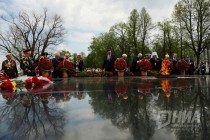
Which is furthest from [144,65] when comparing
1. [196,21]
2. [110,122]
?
[196,21]

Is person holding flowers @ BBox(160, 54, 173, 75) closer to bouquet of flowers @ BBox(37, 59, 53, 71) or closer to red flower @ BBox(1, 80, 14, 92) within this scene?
bouquet of flowers @ BBox(37, 59, 53, 71)

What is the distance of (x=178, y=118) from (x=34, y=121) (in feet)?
4.85

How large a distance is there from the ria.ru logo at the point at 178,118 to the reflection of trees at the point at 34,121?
0.97 meters

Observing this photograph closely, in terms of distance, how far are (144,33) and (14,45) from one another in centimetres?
2340

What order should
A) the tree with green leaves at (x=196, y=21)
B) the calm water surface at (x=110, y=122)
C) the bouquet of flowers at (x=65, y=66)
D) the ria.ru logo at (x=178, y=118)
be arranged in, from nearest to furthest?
the calm water surface at (x=110, y=122), the ria.ru logo at (x=178, y=118), the bouquet of flowers at (x=65, y=66), the tree with green leaves at (x=196, y=21)

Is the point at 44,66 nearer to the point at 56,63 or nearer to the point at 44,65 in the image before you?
the point at 44,65

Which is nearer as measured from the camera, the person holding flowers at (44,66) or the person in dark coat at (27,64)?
the person in dark coat at (27,64)

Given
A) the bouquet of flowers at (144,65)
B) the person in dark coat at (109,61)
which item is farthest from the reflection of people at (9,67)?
the bouquet of flowers at (144,65)

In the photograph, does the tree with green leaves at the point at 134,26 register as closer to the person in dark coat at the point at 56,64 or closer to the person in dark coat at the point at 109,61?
the person in dark coat at the point at 109,61

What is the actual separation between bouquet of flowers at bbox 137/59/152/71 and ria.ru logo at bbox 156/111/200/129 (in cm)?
1188

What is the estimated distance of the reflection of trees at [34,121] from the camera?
2287 mm

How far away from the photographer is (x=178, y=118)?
262cm

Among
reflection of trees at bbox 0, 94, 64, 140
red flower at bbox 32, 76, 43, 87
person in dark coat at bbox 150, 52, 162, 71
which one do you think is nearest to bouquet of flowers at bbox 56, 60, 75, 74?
person in dark coat at bbox 150, 52, 162, 71

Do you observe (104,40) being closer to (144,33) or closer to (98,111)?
(144,33)
